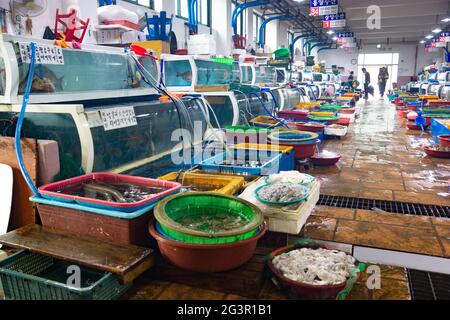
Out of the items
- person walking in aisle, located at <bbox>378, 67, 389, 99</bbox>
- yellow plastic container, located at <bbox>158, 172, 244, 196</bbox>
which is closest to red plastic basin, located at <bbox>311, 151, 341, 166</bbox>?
yellow plastic container, located at <bbox>158, 172, 244, 196</bbox>

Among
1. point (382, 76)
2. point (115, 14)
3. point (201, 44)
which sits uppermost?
point (115, 14)

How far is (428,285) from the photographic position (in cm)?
227

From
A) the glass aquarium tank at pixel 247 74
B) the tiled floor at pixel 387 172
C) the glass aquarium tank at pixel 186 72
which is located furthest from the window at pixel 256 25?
the glass aquarium tank at pixel 186 72

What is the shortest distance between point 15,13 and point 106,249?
3.99 metres

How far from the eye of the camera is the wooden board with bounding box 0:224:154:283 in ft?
6.32

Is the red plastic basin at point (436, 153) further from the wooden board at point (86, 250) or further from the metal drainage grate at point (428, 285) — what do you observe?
the wooden board at point (86, 250)

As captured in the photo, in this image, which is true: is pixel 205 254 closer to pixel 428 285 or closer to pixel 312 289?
pixel 312 289

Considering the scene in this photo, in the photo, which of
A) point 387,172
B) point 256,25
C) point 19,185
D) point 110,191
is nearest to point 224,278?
point 110,191

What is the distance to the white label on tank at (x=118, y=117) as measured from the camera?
2828 mm

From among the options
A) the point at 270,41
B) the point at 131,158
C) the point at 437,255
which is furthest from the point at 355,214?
the point at 270,41

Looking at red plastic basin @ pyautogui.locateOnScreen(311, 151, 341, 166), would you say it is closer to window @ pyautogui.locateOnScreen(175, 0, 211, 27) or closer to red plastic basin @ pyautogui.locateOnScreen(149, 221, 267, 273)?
red plastic basin @ pyautogui.locateOnScreen(149, 221, 267, 273)

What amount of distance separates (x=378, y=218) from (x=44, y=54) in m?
3.09

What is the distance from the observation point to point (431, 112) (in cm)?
902
